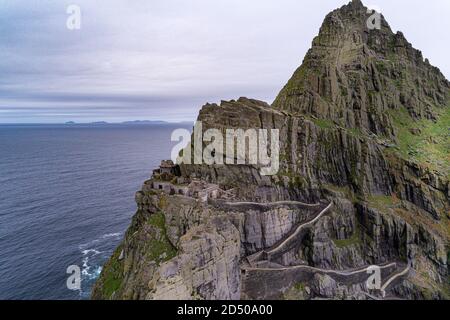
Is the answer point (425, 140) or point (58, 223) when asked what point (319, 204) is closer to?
point (425, 140)

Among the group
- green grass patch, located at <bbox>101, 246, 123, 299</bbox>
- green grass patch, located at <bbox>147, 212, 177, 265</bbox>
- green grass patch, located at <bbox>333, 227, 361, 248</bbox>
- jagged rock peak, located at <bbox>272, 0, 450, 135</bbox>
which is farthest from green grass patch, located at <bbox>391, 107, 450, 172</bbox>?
green grass patch, located at <bbox>101, 246, 123, 299</bbox>

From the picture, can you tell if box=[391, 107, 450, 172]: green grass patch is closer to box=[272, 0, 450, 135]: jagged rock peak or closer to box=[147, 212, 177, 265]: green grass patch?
box=[272, 0, 450, 135]: jagged rock peak

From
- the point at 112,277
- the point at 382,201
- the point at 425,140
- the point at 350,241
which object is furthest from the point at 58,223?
the point at 425,140

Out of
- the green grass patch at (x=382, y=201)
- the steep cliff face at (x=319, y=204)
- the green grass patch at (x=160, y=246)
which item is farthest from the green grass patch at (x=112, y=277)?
the green grass patch at (x=382, y=201)

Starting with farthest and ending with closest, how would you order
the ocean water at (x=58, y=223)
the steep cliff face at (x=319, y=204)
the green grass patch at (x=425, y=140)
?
the green grass patch at (x=425, y=140) → the ocean water at (x=58, y=223) → the steep cliff face at (x=319, y=204)

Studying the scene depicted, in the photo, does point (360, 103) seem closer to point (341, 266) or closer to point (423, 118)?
point (423, 118)

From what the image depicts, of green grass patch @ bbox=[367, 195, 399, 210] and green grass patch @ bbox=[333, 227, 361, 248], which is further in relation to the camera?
green grass patch @ bbox=[367, 195, 399, 210]

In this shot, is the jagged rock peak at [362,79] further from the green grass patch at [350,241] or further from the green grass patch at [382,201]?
the green grass patch at [350,241]

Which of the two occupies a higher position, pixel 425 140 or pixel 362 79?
pixel 362 79
